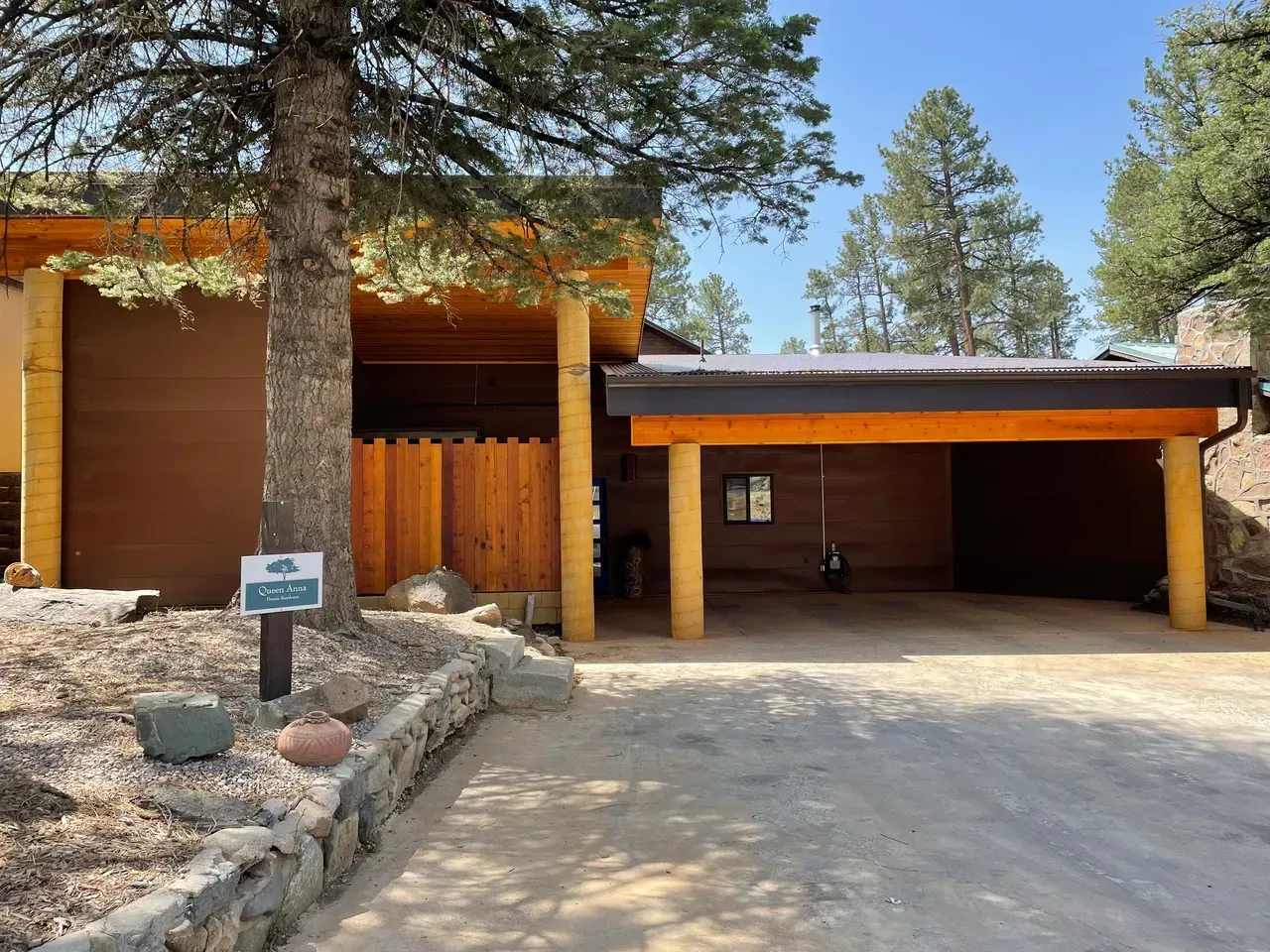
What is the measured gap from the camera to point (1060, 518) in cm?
1270

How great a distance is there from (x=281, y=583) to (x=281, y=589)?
0.03 metres

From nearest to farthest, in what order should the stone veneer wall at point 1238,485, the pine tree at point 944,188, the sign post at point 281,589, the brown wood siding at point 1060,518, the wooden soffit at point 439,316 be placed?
1. the sign post at point 281,589
2. the wooden soffit at point 439,316
3. the stone veneer wall at point 1238,485
4. the brown wood siding at point 1060,518
5. the pine tree at point 944,188

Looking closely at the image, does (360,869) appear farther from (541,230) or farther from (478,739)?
(541,230)

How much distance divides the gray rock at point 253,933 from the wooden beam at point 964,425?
22.3 ft

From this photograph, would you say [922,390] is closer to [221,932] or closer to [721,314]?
[221,932]

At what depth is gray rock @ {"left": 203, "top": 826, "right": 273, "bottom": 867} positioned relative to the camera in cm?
253

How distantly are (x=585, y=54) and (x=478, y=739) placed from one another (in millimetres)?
4401

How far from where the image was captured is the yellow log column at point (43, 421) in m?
8.33

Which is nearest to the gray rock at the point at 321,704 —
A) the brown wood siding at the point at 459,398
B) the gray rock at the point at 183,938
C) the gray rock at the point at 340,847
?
the gray rock at the point at 340,847

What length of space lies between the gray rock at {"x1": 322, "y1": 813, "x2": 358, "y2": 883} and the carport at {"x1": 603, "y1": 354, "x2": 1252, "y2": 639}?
5.63m

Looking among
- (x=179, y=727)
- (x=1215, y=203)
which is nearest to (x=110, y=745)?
(x=179, y=727)

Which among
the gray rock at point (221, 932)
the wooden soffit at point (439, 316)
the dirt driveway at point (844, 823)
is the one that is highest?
the wooden soffit at point (439, 316)

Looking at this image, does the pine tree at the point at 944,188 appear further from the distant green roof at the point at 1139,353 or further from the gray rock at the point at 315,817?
the gray rock at the point at 315,817

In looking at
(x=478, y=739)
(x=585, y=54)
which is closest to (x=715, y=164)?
(x=585, y=54)
